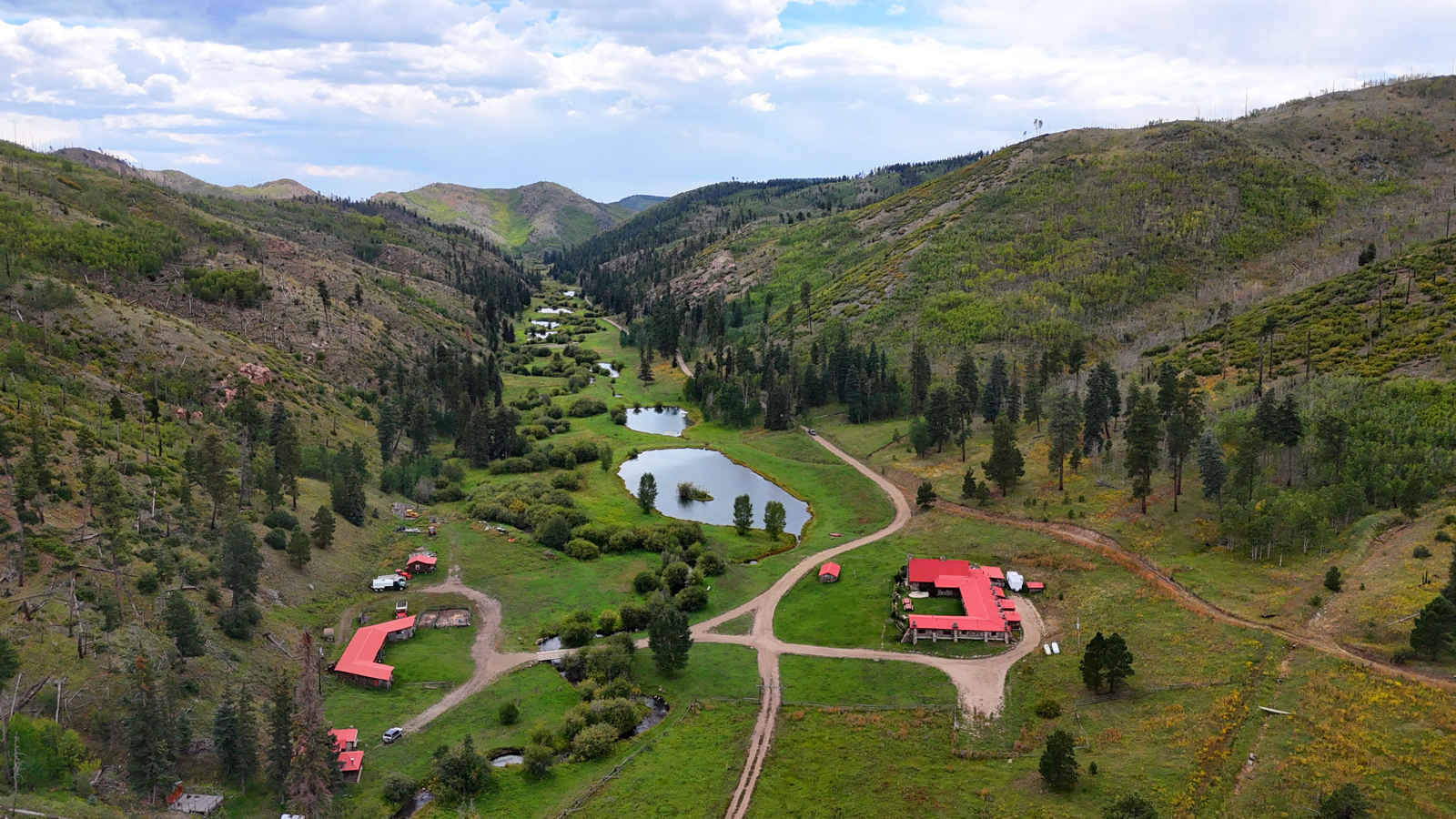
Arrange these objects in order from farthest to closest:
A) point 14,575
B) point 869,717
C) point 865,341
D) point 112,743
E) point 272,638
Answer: point 865,341 → point 272,638 → point 869,717 → point 14,575 → point 112,743

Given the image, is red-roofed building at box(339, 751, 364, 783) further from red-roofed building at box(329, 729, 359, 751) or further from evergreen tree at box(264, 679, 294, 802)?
evergreen tree at box(264, 679, 294, 802)

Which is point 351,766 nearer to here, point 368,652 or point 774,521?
point 368,652

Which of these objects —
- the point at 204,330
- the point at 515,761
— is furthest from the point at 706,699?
the point at 204,330

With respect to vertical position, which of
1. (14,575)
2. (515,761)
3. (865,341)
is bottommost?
(515,761)

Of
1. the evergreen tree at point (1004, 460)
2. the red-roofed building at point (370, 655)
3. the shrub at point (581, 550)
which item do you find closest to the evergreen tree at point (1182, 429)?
the evergreen tree at point (1004, 460)

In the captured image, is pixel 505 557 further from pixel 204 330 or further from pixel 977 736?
pixel 204 330

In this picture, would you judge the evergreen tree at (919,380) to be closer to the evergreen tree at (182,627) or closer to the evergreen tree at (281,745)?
the evergreen tree at (182,627)
